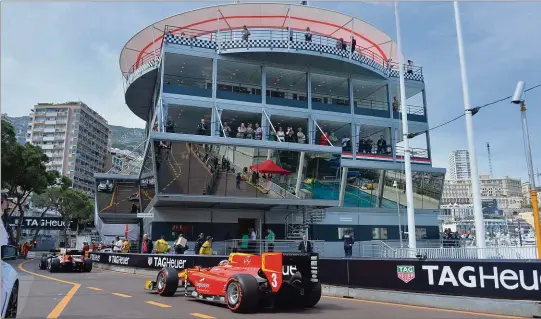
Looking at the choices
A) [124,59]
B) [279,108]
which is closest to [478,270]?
[279,108]

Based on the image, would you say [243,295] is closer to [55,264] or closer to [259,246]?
[55,264]

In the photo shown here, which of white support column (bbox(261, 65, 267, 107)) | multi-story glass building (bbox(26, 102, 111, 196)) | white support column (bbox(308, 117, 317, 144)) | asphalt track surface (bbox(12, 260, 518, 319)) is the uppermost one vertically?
multi-story glass building (bbox(26, 102, 111, 196))

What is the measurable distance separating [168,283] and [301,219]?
20835mm

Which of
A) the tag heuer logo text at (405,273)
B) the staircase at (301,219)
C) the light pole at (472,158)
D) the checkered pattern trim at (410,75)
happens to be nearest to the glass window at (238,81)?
the staircase at (301,219)

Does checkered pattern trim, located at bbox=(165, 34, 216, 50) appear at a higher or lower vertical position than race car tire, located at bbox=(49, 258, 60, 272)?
higher

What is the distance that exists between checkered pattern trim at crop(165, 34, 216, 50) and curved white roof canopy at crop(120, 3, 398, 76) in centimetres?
184

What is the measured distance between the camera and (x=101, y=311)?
31.5 feet

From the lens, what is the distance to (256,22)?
3812cm

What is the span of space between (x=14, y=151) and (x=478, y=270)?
44004 mm

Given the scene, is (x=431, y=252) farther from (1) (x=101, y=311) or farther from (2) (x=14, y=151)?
(2) (x=14, y=151)

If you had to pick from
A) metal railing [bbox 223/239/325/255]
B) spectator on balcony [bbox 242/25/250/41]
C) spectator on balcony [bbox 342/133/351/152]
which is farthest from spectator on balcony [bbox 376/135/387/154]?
spectator on balcony [bbox 242/25/250/41]

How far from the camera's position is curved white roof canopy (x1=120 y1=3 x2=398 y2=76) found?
37.0 m

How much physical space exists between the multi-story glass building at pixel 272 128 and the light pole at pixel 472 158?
13.8 m

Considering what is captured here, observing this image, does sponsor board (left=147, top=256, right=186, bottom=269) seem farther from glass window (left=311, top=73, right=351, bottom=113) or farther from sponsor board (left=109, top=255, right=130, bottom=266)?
glass window (left=311, top=73, right=351, bottom=113)
